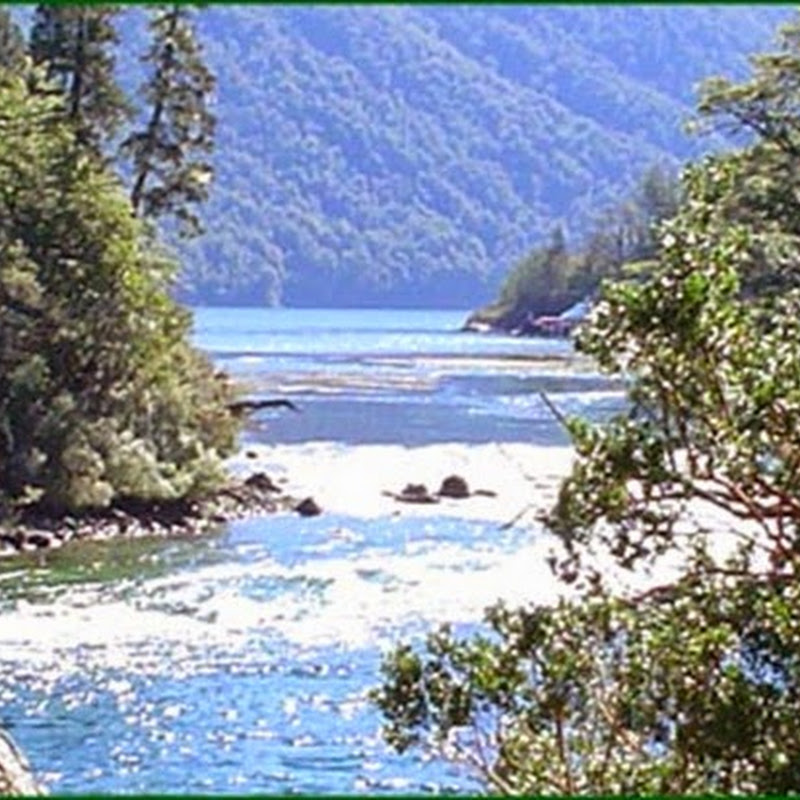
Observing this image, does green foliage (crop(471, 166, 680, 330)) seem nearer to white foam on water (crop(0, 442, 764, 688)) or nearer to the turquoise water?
the turquoise water

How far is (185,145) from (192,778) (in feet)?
95.1

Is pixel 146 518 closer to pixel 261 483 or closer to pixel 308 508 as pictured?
pixel 308 508

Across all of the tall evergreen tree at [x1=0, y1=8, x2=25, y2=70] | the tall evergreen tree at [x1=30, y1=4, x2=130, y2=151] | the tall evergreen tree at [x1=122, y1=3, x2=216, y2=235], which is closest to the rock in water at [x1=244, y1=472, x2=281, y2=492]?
the tall evergreen tree at [x1=122, y1=3, x2=216, y2=235]

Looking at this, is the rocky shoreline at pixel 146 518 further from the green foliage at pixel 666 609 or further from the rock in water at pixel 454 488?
the green foliage at pixel 666 609

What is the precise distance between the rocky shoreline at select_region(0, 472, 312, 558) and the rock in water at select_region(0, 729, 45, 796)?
28054mm

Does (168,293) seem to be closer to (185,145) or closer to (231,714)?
(185,145)

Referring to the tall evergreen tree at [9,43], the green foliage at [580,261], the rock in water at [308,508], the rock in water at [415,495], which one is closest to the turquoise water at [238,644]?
the rock in water at [308,508]

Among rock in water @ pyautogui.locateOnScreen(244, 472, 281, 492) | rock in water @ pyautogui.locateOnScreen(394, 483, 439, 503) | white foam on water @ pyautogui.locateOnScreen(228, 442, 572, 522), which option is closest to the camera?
white foam on water @ pyautogui.locateOnScreen(228, 442, 572, 522)

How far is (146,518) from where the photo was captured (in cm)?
3984

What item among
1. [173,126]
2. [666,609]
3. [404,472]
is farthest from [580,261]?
[666,609]

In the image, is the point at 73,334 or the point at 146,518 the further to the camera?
the point at 73,334

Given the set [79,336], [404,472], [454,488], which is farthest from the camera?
[404,472]

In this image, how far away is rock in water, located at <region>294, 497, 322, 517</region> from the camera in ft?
135

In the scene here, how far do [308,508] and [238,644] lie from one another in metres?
14.4
